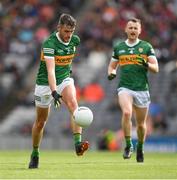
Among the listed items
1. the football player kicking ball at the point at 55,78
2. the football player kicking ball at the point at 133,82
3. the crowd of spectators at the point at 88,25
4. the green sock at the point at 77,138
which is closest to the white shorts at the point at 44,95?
the football player kicking ball at the point at 55,78

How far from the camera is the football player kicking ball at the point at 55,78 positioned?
1194cm

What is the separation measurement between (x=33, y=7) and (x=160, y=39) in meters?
4.71

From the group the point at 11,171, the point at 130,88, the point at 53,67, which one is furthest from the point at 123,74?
the point at 11,171

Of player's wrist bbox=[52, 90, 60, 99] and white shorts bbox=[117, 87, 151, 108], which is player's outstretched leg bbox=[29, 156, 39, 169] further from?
white shorts bbox=[117, 87, 151, 108]

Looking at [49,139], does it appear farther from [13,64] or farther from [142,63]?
[142,63]

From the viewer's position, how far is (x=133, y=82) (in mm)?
14523

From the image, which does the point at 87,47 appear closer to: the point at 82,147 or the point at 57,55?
the point at 57,55

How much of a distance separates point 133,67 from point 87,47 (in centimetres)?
1630

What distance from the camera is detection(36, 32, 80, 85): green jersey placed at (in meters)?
12.1

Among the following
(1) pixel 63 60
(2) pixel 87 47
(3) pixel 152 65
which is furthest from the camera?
(2) pixel 87 47

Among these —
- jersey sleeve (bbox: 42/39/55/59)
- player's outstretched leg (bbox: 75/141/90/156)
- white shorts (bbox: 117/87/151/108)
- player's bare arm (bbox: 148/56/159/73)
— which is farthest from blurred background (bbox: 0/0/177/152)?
jersey sleeve (bbox: 42/39/55/59)

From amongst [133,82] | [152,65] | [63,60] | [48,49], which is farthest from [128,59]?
[48,49]

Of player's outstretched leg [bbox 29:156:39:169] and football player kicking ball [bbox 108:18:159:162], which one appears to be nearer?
player's outstretched leg [bbox 29:156:39:169]

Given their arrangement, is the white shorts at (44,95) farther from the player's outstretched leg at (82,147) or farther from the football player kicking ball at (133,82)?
the football player kicking ball at (133,82)
